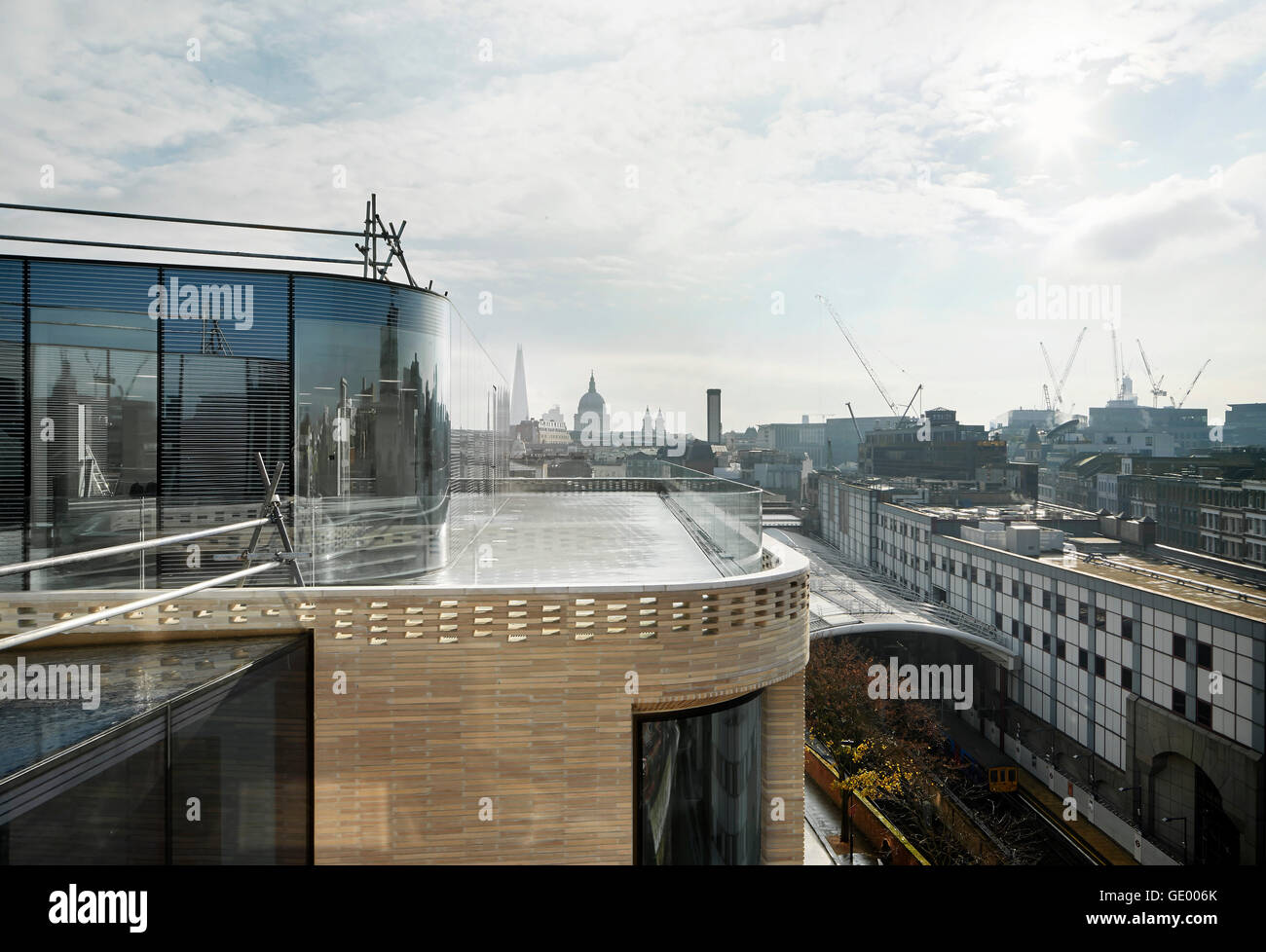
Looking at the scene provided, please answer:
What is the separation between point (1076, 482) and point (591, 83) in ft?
237

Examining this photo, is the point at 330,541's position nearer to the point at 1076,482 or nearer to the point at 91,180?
the point at 91,180

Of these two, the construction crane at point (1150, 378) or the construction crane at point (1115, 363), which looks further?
the construction crane at point (1115, 363)

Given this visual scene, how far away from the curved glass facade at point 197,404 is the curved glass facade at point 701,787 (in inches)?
148

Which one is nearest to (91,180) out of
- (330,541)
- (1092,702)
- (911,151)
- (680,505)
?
(330,541)

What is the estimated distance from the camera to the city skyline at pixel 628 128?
10812 mm

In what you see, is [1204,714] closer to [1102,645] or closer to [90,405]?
[1102,645]

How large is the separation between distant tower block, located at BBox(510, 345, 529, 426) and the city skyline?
6.94ft

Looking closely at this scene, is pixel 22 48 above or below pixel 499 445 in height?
above

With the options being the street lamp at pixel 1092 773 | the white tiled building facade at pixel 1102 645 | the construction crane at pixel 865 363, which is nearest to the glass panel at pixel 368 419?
the white tiled building facade at pixel 1102 645

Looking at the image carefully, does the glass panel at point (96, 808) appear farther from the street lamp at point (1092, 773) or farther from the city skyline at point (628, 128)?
the street lamp at point (1092, 773)

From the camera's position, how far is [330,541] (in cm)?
718

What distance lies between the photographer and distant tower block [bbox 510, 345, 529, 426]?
19.1 meters
